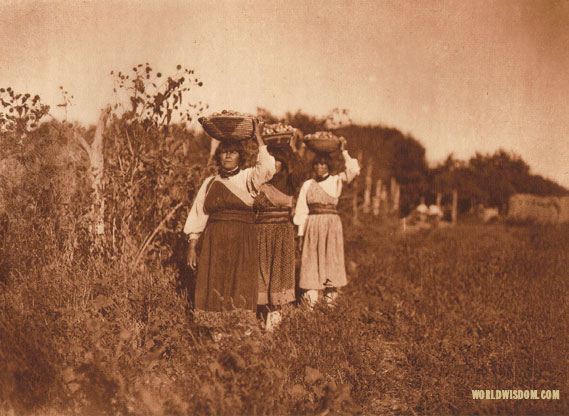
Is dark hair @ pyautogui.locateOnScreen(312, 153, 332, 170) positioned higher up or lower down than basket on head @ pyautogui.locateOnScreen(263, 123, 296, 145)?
lower down

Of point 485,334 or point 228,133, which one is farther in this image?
point 485,334

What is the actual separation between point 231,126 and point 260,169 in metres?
0.44

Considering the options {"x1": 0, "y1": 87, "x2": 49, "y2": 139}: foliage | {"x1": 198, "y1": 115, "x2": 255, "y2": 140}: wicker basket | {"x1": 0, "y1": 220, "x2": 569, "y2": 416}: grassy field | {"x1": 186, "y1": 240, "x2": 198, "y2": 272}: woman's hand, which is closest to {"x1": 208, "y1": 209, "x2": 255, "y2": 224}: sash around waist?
{"x1": 186, "y1": 240, "x2": 198, "y2": 272}: woman's hand

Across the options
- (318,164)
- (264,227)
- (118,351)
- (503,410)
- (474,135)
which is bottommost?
(503,410)

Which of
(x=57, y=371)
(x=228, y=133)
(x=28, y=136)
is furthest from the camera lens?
(x=28, y=136)

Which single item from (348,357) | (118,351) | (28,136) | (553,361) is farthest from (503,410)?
(28,136)

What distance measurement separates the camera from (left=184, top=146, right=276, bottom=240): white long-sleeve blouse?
4.52 meters

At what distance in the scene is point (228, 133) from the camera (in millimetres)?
4598

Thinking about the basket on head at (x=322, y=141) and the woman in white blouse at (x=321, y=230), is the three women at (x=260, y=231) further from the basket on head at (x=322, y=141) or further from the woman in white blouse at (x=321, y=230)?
the basket on head at (x=322, y=141)

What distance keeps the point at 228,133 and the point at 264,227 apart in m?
1.56

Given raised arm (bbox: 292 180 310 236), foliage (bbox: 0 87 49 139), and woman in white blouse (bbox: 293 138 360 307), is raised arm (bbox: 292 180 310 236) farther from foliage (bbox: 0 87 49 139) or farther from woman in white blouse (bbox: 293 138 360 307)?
foliage (bbox: 0 87 49 139)

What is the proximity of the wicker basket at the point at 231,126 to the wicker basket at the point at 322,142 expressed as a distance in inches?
75.5

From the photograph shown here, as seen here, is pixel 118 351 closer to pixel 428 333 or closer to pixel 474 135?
pixel 428 333

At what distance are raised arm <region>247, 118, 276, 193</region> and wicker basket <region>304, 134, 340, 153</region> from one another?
189 cm
